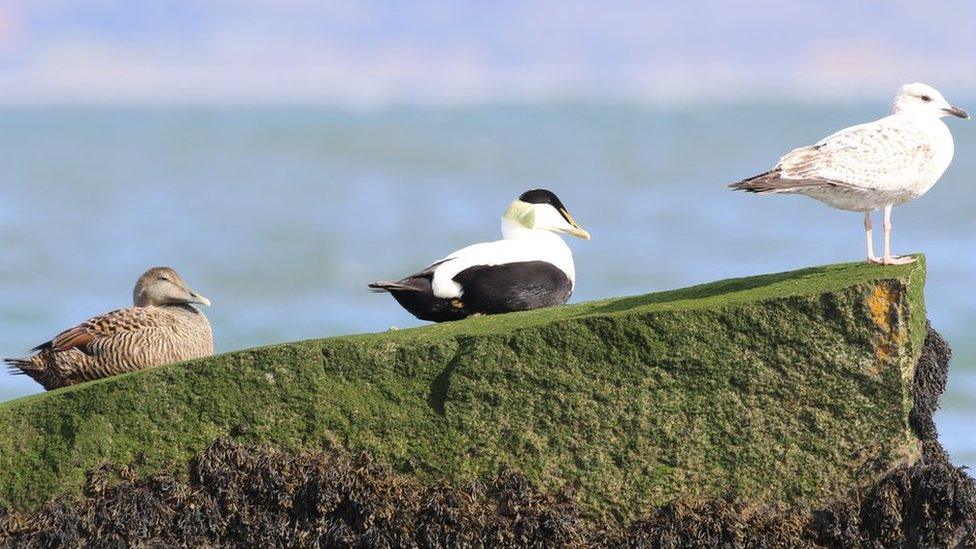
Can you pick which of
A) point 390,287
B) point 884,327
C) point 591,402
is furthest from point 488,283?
point 884,327

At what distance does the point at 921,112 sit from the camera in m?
7.40

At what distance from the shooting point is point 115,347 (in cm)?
830

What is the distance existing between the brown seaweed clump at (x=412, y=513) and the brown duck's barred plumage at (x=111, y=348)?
190cm

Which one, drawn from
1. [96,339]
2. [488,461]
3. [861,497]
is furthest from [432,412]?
[96,339]

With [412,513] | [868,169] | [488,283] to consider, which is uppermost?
[868,169]

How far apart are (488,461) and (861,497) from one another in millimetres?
1531

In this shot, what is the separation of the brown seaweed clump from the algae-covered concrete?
0.07 metres

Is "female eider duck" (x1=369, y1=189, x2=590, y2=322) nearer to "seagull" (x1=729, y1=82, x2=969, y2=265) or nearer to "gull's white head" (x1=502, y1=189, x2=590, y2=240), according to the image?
"gull's white head" (x1=502, y1=189, x2=590, y2=240)

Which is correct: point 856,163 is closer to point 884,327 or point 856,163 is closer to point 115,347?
point 884,327

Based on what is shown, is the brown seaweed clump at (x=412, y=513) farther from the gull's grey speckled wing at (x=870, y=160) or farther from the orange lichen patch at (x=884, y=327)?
the gull's grey speckled wing at (x=870, y=160)

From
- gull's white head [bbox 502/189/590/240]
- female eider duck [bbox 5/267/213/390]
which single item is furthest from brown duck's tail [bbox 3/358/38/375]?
gull's white head [bbox 502/189/590/240]

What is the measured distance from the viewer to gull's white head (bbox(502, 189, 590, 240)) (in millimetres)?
9227

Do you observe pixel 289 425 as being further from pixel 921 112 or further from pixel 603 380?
pixel 921 112

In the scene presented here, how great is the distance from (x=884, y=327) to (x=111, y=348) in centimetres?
433
